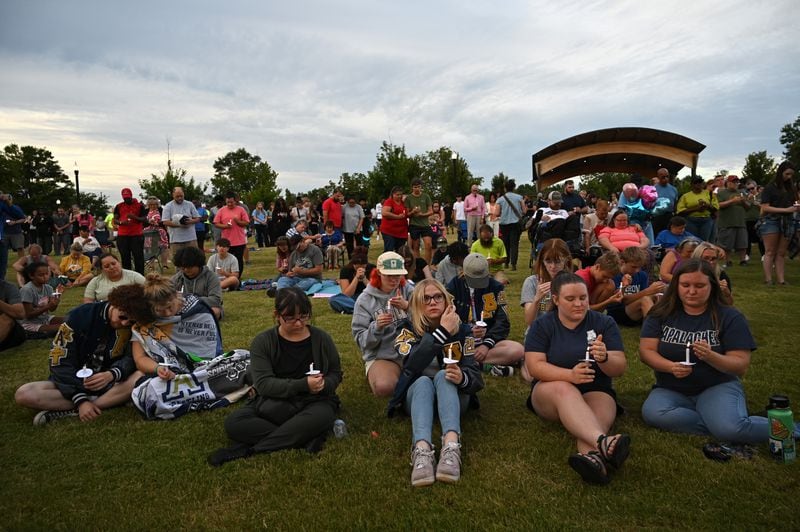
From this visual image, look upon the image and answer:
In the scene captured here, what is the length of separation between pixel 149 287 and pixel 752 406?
5.01m

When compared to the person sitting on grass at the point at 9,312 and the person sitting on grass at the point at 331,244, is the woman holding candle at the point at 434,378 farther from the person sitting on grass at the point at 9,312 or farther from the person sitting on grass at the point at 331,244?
the person sitting on grass at the point at 331,244

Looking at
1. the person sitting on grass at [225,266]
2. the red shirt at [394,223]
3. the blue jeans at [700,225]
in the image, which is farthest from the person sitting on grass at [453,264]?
the blue jeans at [700,225]

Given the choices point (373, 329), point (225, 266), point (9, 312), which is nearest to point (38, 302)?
point (9, 312)

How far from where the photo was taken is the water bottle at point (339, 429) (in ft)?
12.3

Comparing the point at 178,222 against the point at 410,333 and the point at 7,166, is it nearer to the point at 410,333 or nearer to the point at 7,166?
the point at 410,333

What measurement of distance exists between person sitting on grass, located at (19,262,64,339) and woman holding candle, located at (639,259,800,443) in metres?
6.87

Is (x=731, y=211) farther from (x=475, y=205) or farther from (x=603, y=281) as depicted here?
(x=603, y=281)

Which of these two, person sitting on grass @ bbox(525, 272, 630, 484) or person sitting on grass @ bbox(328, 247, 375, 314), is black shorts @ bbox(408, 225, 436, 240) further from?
person sitting on grass @ bbox(525, 272, 630, 484)

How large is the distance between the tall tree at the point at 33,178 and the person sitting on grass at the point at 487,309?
5437cm

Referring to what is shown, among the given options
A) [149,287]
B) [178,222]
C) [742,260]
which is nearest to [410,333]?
[149,287]

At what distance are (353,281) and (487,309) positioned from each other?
3436 millimetres

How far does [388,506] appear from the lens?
9.42ft

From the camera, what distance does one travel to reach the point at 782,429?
316 centimetres

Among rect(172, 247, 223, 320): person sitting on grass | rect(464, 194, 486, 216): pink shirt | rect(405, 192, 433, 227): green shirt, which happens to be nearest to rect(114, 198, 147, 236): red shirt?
rect(172, 247, 223, 320): person sitting on grass
